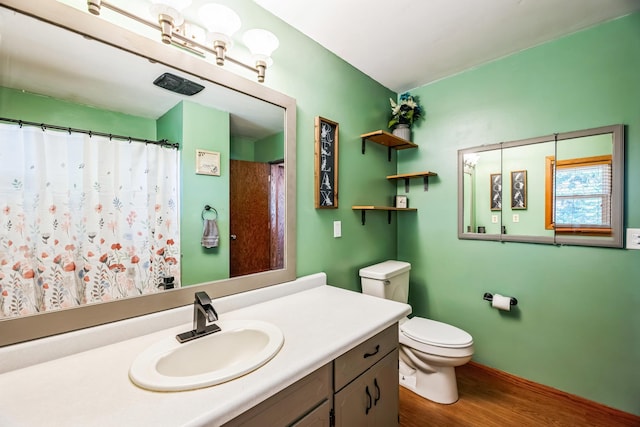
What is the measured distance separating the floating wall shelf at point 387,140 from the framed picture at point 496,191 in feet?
2.18

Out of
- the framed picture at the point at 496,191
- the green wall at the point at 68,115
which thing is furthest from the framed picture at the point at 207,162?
the framed picture at the point at 496,191

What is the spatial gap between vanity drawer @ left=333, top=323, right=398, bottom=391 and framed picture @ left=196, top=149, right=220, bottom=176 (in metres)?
0.97

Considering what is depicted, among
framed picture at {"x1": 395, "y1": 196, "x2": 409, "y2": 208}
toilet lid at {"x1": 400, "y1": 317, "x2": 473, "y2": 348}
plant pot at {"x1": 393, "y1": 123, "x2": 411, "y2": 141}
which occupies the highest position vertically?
plant pot at {"x1": 393, "y1": 123, "x2": 411, "y2": 141}

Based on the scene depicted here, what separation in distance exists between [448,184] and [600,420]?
1693 mm

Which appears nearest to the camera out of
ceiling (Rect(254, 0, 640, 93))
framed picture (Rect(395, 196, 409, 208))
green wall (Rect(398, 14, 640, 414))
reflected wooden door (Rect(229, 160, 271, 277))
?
reflected wooden door (Rect(229, 160, 271, 277))

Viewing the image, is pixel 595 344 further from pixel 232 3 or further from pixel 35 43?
pixel 35 43

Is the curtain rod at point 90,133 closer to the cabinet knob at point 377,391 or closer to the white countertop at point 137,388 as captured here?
the white countertop at point 137,388

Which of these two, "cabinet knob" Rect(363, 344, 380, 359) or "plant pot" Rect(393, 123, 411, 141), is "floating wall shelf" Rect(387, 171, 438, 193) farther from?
"cabinet knob" Rect(363, 344, 380, 359)

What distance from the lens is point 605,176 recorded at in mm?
1587

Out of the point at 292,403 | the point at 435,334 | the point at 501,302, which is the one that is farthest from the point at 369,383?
the point at 501,302

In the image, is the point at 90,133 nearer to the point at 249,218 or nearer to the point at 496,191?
the point at 249,218

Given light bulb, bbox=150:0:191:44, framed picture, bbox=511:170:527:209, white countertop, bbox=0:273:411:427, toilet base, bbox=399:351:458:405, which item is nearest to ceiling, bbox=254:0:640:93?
light bulb, bbox=150:0:191:44

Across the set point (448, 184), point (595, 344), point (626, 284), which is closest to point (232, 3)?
point (448, 184)

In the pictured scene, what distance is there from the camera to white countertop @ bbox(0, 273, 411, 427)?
0.59m
